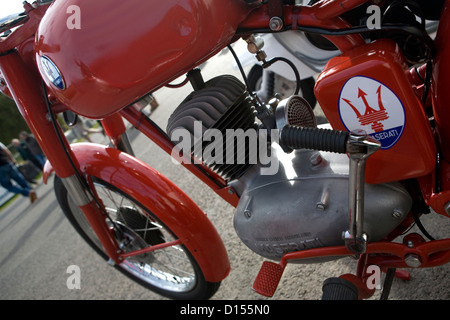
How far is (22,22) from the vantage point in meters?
1.46

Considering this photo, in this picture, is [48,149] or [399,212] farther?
[48,149]

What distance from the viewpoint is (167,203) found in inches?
65.6

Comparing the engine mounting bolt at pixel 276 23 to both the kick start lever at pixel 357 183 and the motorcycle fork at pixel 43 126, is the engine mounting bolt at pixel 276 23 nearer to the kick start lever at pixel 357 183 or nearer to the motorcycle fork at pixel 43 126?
the kick start lever at pixel 357 183

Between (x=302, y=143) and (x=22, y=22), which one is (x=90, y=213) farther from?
(x=302, y=143)

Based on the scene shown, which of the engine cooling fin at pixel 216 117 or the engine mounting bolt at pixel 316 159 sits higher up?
the engine cooling fin at pixel 216 117

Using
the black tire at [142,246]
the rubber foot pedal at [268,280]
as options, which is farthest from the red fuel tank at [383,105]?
the black tire at [142,246]

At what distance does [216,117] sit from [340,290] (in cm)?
69

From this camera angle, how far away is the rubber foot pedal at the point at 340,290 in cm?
124

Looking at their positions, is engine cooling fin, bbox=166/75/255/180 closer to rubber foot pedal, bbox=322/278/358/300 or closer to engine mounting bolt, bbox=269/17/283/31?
engine mounting bolt, bbox=269/17/283/31

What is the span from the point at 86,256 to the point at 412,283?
2285mm

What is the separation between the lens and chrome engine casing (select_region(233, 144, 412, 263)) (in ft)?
3.92

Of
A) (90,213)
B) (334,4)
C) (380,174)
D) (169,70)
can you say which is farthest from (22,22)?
(380,174)

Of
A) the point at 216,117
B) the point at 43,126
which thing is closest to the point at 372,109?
the point at 216,117

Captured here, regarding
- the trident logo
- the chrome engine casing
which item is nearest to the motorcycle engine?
the chrome engine casing
